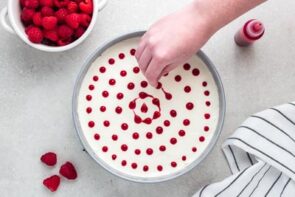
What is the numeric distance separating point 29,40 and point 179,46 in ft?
0.85

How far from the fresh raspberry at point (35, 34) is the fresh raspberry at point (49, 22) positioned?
0.01m

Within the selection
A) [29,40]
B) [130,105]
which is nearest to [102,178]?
[130,105]

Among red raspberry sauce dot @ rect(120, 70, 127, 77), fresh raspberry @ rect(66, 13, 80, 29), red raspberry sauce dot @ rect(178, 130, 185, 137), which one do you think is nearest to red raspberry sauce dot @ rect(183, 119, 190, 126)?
red raspberry sauce dot @ rect(178, 130, 185, 137)

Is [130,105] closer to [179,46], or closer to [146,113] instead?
[146,113]

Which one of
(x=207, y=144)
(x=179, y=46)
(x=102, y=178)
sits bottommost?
(x=102, y=178)

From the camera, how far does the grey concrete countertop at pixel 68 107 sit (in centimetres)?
75

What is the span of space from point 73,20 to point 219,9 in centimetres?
24

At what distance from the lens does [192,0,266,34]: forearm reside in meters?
0.54

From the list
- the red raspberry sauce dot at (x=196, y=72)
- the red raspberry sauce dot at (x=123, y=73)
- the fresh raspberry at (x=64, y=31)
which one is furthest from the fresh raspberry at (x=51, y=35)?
the red raspberry sauce dot at (x=196, y=72)

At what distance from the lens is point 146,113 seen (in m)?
0.68

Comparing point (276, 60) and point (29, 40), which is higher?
point (276, 60)

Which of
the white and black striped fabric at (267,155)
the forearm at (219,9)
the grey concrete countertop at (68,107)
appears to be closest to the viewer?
the forearm at (219,9)

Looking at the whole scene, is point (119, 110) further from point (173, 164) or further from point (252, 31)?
point (252, 31)

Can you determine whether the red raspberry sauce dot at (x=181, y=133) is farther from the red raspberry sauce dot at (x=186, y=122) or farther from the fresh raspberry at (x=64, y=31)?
the fresh raspberry at (x=64, y=31)
